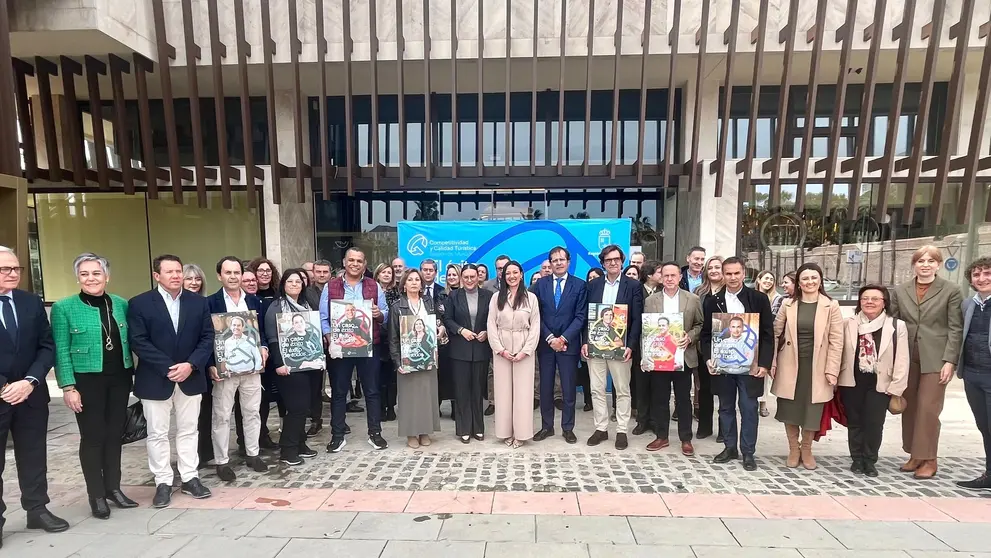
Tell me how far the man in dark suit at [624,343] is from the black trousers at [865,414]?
1.88 metres

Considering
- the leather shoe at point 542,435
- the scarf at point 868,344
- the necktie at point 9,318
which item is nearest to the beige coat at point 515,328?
the leather shoe at point 542,435

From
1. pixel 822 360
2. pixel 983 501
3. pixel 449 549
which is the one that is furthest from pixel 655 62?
pixel 449 549

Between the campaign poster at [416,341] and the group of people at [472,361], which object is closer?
the group of people at [472,361]

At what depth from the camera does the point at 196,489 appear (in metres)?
3.76

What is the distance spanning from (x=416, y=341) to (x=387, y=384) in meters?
1.48

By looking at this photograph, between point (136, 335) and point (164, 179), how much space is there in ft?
22.2

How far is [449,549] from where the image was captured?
3.03 m

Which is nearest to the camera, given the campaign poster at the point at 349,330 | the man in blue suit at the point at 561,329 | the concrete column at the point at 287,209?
the campaign poster at the point at 349,330

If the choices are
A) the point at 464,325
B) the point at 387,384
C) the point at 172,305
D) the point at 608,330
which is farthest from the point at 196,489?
the point at 608,330

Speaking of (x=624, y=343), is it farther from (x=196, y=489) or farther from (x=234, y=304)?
(x=196, y=489)

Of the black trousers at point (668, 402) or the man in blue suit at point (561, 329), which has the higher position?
the man in blue suit at point (561, 329)

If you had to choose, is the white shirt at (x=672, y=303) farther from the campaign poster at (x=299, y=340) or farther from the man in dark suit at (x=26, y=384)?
the man in dark suit at (x=26, y=384)

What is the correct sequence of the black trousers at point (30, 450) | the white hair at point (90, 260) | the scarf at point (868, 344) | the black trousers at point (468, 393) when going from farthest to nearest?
the black trousers at point (468, 393), the scarf at point (868, 344), the white hair at point (90, 260), the black trousers at point (30, 450)

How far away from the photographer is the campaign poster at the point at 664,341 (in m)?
4.44
